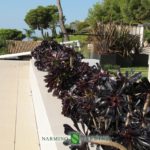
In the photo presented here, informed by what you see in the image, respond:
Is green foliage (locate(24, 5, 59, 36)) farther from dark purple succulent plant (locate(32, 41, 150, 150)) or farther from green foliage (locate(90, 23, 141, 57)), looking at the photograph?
dark purple succulent plant (locate(32, 41, 150, 150))

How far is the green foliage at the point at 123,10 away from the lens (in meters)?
43.3

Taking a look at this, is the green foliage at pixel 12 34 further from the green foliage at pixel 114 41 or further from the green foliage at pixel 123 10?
the green foliage at pixel 114 41

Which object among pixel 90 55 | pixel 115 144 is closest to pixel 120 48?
pixel 90 55

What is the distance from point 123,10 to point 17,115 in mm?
39984

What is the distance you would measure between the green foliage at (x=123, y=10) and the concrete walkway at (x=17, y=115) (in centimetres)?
3036

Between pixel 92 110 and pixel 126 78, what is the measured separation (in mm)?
415

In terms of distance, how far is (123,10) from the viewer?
45688 mm

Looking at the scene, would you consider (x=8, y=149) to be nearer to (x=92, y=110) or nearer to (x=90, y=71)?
(x=90, y=71)

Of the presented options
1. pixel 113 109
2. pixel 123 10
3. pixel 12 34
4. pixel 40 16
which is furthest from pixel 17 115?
pixel 40 16

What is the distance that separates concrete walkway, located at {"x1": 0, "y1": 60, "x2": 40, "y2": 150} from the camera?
17.2ft

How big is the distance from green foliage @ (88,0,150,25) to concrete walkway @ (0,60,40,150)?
99.6ft

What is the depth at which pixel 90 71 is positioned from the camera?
492 cm

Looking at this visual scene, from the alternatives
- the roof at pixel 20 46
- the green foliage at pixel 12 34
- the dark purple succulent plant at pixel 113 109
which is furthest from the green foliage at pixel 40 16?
the dark purple succulent plant at pixel 113 109

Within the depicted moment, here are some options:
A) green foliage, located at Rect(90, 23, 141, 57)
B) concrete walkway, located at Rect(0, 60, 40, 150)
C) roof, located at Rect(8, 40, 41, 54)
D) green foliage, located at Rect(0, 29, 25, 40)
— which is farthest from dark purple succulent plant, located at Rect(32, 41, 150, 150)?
green foliage, located at Rect(0, 29, 25, 40)
